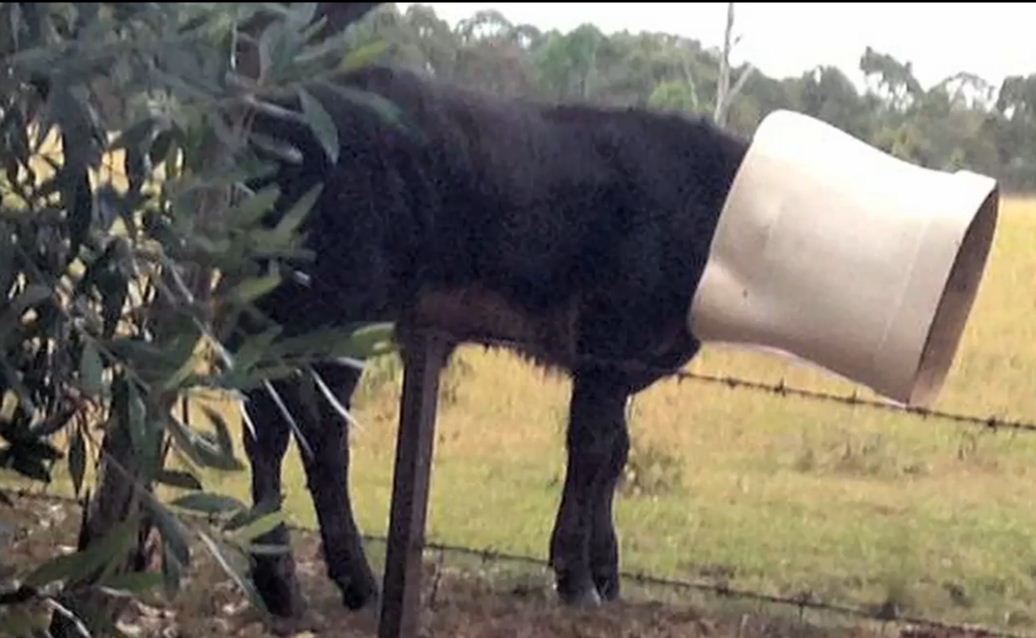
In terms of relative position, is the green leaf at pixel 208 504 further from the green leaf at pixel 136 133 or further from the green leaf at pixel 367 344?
the green leaf at pixel 136 133

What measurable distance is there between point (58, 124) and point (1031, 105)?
304 cm

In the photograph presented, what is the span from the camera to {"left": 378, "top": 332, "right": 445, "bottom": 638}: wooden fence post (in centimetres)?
502

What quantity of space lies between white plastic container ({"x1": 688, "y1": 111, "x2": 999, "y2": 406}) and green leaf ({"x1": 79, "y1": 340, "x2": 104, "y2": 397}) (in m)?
2.11

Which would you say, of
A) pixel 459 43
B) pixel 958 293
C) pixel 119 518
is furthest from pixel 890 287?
pixel 119 518

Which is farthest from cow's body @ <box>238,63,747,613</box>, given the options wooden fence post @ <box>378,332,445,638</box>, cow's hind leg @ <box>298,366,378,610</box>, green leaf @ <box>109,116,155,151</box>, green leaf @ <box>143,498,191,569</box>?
green leaf @ <box>109,116,155,151</box>

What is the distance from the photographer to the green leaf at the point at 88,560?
354cm

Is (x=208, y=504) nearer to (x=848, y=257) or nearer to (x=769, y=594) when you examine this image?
(x=848, y=257)

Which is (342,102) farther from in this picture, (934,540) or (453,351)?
(934,540)

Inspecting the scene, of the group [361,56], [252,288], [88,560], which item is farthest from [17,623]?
[361,56]

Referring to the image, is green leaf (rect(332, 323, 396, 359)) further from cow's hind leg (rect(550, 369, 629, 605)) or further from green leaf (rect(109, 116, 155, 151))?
cow's hind leg (rect(550, 369, 629, 605))

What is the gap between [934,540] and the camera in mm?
5680

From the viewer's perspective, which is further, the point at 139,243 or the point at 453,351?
the point at 453,351

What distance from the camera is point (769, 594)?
5719 millimetres

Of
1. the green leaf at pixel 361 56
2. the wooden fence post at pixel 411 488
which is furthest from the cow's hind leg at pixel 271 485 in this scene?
the green leaf at pixel 361 56
